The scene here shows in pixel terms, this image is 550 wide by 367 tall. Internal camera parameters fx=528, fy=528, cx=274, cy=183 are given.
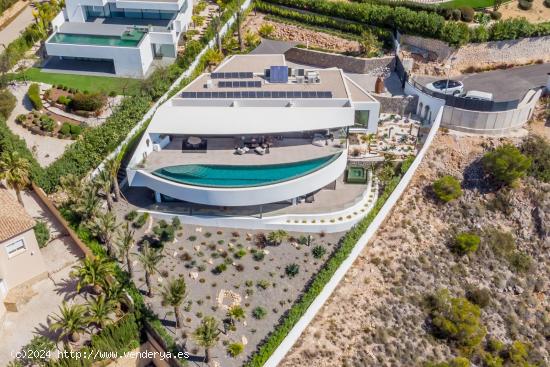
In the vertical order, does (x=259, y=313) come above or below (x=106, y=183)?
below

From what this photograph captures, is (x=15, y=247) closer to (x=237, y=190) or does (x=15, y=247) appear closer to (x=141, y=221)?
(x=141, y=221)

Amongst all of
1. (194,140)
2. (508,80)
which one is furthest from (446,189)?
(194,140)

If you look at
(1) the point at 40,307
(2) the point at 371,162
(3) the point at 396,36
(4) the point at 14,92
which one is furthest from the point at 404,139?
(4) the point at 14,92

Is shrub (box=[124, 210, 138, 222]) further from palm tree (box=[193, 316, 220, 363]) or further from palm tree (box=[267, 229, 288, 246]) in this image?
palm tree (box=[193, 316, 220, 363])

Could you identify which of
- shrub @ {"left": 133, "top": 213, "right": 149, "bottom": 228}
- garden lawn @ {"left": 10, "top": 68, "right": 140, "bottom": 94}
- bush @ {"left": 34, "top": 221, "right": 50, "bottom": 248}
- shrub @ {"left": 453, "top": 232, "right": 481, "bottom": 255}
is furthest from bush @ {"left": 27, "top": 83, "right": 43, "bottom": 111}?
shrub @ {"left": 453, "top": 232, "right": 481, "bottom": 255}

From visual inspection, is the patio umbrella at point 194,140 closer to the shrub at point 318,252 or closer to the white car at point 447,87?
the shrub at point 318,252

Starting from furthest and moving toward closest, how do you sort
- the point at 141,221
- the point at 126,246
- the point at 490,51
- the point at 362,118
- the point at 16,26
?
the point at 16,26 → the point at 490,51 → the point at 362,118 → the point at 141,221 → the point at 126,246

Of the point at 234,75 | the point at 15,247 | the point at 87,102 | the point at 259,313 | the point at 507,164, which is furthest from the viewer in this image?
the point at 87,102
